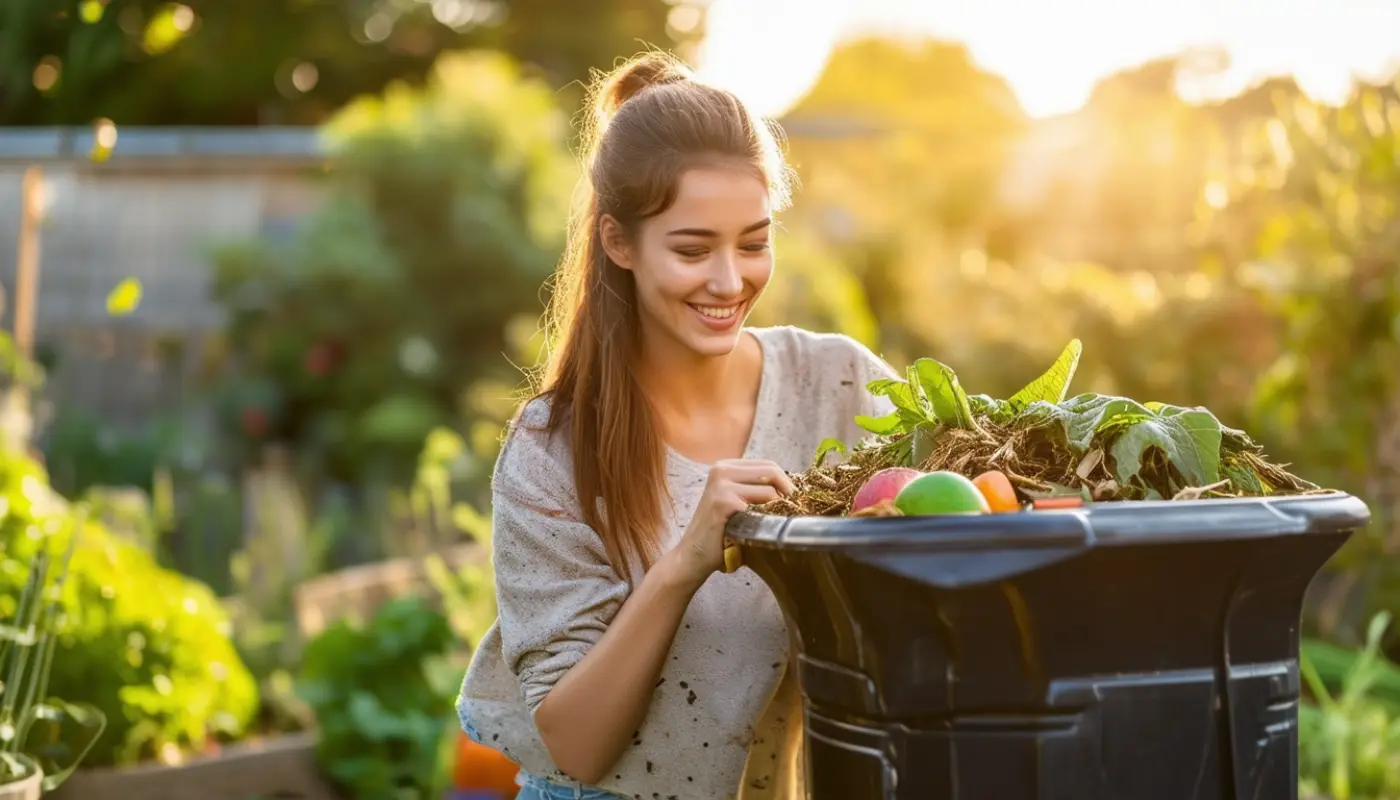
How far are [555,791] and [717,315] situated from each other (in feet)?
2.50

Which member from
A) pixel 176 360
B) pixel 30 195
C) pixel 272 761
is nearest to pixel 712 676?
pixel 272 761

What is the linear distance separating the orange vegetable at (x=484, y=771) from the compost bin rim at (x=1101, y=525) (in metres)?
2.57

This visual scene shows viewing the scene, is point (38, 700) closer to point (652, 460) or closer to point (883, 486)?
point (652, 460)

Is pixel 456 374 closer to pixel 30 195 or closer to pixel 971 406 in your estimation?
pixel 30 195

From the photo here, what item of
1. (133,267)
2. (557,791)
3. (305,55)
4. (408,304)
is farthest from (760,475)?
(305,55)

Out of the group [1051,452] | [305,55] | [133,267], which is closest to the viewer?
[1051,452]

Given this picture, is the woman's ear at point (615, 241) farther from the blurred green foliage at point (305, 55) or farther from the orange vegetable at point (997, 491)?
the blurred green foliage at point (305, 55)

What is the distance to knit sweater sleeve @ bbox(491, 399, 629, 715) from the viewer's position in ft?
6.63

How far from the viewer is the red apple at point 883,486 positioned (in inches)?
61.6

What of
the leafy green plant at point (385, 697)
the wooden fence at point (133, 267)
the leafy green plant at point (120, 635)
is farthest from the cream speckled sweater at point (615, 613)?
the wooden fence at point (133, 267)

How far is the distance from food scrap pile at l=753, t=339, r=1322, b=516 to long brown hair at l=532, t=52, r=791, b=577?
399 millimetres

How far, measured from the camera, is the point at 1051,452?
1.68 m

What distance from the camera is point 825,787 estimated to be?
5.41 ft

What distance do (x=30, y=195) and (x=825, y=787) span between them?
4.52 metres
